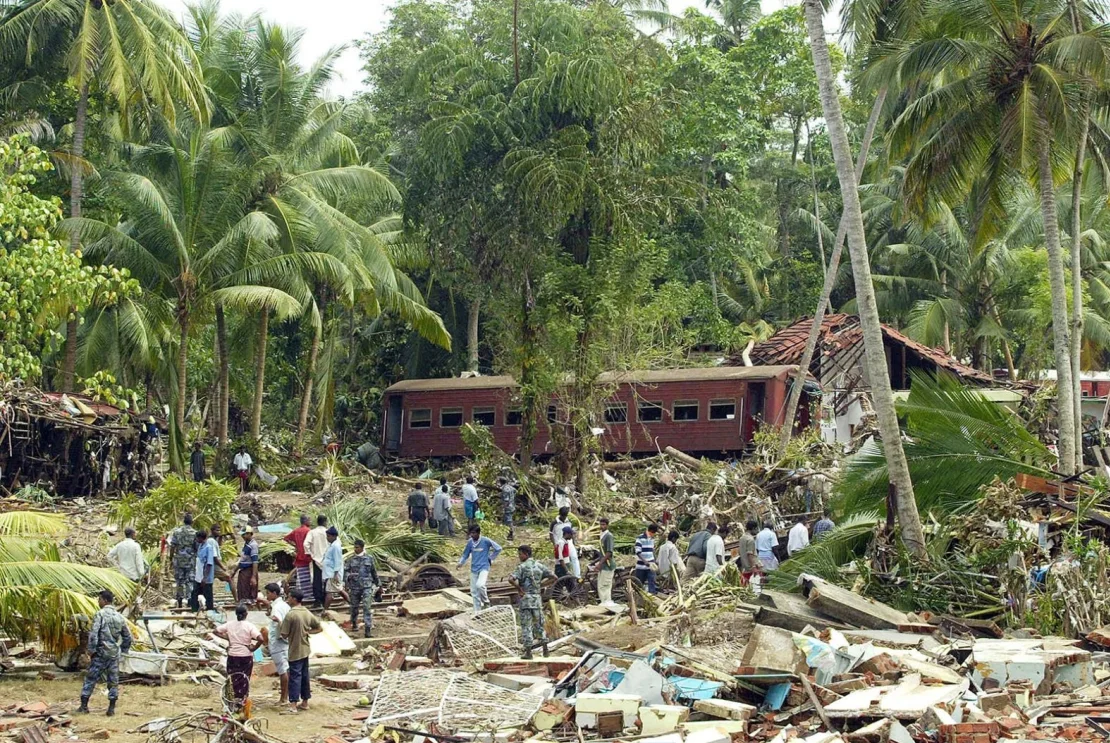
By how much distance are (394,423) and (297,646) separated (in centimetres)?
2417

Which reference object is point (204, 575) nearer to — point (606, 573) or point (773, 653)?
point (606, 573)

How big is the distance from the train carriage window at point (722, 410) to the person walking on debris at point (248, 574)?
16.2 metres

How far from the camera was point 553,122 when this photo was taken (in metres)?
30.7

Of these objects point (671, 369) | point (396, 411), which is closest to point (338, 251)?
point (396, 411)

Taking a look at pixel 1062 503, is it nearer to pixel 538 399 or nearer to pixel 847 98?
pixel 538 399

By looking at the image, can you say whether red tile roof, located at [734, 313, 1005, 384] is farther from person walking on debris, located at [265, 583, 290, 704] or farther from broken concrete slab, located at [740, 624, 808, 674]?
person walking on debris, located at [265, 583, 290, 704]

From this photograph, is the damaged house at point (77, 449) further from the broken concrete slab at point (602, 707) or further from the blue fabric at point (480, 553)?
the broken concrete slab at point (602, 707)

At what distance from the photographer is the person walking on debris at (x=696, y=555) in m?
18.6

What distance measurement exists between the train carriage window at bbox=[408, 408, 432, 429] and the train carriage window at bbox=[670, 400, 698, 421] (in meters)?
7.31

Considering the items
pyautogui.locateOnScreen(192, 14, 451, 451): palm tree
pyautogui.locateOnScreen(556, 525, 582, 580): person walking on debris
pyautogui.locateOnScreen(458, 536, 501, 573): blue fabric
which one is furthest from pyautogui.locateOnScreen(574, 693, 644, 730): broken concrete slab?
pyautogui.locateOnScreen(192, 14, 451, 451): palm tree

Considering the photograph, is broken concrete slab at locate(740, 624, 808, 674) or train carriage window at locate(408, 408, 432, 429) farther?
train carriage window at locate(408, 408, 432, 429)

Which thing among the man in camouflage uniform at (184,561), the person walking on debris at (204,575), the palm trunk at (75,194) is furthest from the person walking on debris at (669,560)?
the palm trunk at (75,194)

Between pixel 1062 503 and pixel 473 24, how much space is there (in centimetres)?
2269

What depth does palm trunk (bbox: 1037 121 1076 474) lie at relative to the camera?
1983 cm
